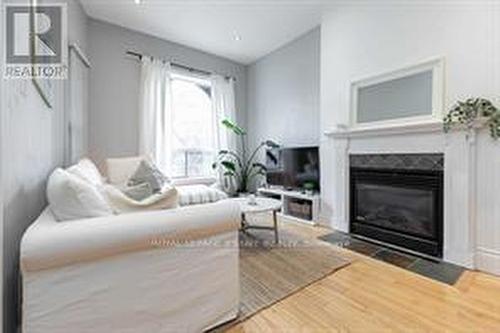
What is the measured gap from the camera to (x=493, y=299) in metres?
1.87

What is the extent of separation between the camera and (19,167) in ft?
4.72

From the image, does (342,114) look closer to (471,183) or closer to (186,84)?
(471,183)

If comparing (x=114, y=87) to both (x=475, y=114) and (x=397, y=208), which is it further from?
(x=475, y=114)

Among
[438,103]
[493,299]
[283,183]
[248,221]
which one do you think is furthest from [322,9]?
[493,299]

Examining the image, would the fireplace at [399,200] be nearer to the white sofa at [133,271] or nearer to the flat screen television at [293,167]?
the flat screen television at [293,167]

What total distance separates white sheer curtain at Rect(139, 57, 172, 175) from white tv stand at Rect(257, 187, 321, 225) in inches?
72.4

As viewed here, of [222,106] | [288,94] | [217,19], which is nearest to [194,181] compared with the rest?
[222,106]

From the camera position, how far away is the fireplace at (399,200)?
2611mm

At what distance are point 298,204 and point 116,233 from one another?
325cm

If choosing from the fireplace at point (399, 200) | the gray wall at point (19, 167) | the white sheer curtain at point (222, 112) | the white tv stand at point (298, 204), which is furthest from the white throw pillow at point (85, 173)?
the white sheer curtain at point (222, 112)

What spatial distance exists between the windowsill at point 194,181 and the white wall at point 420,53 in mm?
2313

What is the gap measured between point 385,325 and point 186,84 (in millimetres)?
4735

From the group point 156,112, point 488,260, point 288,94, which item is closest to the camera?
point 488,260

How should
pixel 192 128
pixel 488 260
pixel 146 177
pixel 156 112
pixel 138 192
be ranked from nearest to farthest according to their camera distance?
pixel 138 192
pixel 146 177
pixel 488 260
pixel 156 112
pixel 192 128
